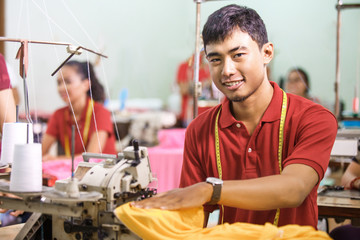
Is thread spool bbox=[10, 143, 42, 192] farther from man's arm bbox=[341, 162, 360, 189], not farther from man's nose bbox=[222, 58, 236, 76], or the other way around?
man's arm bbox=[341, 162, 360, 189]

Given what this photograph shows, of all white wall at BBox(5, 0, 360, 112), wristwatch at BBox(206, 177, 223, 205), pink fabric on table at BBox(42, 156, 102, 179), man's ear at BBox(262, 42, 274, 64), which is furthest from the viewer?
white wall at BBox(5, 0, 360, 112)

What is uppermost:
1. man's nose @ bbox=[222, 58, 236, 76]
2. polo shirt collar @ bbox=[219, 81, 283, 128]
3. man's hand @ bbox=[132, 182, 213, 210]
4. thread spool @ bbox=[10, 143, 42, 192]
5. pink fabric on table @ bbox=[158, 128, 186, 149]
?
man's nose @ bbox=[222, 58, 236, 76]

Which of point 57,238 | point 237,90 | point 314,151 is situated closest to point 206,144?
point 237,90

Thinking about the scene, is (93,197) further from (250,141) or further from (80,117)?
(80,117)

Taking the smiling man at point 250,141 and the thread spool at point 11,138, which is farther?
the thread spool at point 11,138

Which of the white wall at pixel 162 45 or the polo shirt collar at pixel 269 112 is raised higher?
the white wall at pixel 162 45

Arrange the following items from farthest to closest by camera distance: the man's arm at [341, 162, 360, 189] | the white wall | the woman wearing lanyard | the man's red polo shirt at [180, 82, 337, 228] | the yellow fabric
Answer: the white wall, the woman wearing lanyard, the man's arm at [341, 162, 360, 189], the man's red polo shirt at [180, 82, 337, 228], the yellow fabric

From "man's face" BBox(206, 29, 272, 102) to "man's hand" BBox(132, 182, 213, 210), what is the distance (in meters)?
0.45

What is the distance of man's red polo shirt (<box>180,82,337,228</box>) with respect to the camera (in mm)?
1706

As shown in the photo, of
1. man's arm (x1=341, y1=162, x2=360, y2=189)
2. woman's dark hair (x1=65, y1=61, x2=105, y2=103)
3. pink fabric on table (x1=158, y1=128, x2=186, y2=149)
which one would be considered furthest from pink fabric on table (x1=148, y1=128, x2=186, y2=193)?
man's arm (x1=341, y1=162, x2=360, y2=189)

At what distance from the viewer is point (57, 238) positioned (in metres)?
1.61

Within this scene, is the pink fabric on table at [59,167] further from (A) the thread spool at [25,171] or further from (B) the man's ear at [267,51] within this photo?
(B) the man's ear at [267,51]

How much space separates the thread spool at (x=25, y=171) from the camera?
4.92 feet

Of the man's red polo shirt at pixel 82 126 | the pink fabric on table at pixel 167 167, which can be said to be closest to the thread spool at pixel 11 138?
the man's red polo shirt at pixel 82 126
